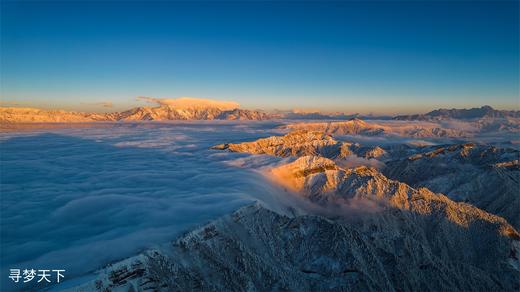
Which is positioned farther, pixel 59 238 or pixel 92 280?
pixel 59 238

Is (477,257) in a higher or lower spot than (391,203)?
lower

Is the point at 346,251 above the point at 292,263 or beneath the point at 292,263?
above

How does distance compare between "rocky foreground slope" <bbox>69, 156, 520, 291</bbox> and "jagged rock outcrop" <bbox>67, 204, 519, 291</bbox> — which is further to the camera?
"rocky foreground slope" <bbox>69, 156, 520, 291</bbox>

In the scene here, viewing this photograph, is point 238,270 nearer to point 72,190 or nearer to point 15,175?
point 72,190

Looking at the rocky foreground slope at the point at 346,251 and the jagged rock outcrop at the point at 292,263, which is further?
the rocky foreground slope at the point at 346,251

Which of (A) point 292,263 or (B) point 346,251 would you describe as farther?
(B) point 346,251

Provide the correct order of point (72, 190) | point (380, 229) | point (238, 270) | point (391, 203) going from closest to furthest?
point (238, 270) < point (72, 190) < point (380, 229) < point (391, 203)

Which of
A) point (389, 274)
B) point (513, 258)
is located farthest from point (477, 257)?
point (389, 274)

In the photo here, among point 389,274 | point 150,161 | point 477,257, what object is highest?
point 150,161
